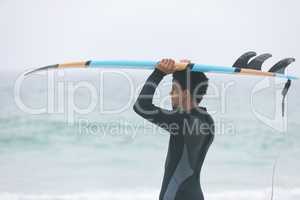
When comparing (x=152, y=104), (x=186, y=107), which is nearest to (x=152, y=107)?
(x=152, y=104)

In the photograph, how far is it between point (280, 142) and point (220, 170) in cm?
36

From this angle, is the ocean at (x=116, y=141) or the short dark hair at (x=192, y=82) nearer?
the short dark hair at (x=192, y=82)

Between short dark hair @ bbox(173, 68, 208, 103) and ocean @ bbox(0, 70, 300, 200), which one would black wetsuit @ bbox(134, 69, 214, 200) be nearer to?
short dark hair @ bbox(173, 68, 208, 103)

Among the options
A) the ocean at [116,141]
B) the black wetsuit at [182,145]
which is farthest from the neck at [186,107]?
the ocean at [116,141]

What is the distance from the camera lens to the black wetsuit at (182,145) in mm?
1524

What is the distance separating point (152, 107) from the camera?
1.51 metres

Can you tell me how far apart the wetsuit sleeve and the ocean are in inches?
60.0

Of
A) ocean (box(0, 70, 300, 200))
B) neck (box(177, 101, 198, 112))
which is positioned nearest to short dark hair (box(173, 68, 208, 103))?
neck (box(177, 101, 198, 112))

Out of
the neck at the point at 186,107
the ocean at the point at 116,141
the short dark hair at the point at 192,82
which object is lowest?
the ocean at the point at 116,141

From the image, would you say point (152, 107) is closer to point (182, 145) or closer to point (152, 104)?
point (152, 104)

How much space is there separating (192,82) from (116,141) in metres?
1.63

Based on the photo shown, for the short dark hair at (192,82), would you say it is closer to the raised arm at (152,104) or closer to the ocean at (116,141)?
the raised arm at (152,104)

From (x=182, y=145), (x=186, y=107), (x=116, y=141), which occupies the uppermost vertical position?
(x=186, y=107)

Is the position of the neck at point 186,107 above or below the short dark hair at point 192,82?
below
